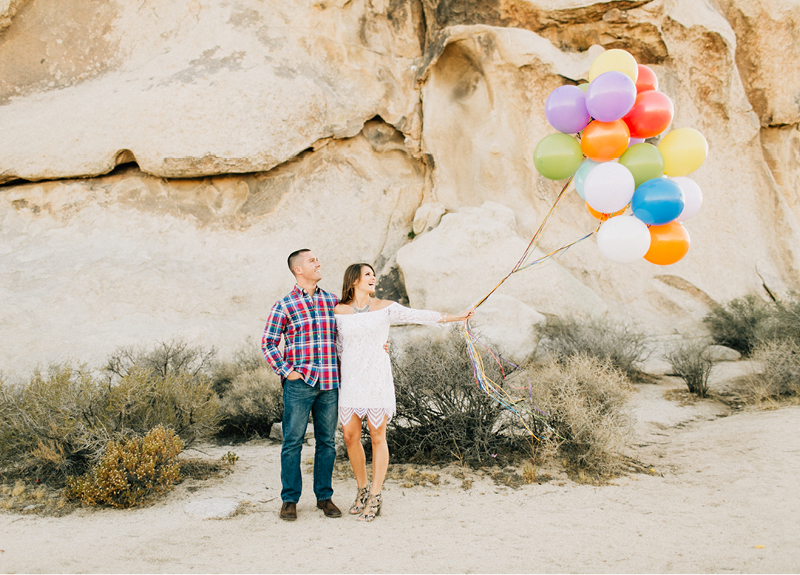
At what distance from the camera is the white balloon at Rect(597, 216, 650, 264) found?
11.5 ft

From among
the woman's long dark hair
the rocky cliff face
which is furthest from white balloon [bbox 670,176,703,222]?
the rocky cliff face

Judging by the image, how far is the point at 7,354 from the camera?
7.39 m

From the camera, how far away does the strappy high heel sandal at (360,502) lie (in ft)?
11.6

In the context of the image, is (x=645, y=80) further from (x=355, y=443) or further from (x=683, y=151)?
(x=355, y=443)

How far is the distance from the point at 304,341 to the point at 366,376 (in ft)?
1.42

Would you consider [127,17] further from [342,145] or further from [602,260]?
[602,260]

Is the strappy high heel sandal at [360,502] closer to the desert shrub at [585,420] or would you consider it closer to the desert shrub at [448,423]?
the desert shrub at [448,423]

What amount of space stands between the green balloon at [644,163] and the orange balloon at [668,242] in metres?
0.34

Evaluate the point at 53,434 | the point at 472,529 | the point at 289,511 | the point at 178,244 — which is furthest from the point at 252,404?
the point at 178,244

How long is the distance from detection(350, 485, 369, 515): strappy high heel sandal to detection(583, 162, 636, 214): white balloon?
Result: 7.71 feet

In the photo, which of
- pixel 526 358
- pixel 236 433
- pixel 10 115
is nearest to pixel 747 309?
pixel 526 358

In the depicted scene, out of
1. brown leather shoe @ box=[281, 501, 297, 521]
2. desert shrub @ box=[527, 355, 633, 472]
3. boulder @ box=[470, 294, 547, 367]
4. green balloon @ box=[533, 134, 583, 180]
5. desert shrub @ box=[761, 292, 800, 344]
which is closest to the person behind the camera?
brown leather shoe @ box=[281, 501, 297, 521]

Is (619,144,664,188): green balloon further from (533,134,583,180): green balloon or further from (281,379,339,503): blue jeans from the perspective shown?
(281,379,339,503): blue jeans

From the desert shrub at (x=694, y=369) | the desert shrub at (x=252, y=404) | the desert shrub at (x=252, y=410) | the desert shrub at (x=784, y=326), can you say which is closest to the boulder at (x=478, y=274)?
the desert shrub at (x=694, y=369)
